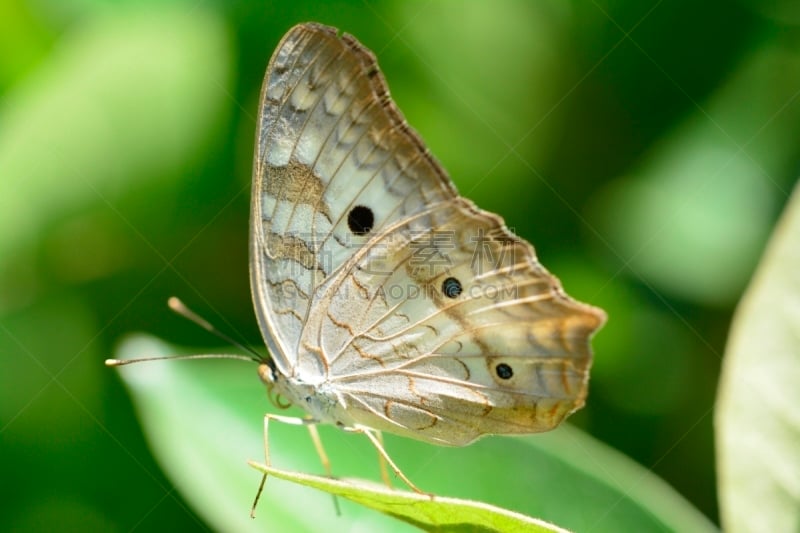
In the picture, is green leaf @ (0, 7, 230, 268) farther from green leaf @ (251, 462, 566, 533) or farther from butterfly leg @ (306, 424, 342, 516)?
green leaf @ (251, 462, 566, 533)

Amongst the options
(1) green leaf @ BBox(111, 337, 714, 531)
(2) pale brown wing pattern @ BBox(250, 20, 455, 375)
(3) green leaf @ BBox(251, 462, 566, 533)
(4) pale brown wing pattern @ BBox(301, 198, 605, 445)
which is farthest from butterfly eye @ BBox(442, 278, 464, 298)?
(3) green leaf @ BBox(251, 462, 566, 533)

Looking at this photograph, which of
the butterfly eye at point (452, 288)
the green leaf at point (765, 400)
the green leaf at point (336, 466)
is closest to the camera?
the green leaf at point (765, 400)

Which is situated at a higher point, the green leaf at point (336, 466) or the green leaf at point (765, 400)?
the green leaf at point (765, 400)

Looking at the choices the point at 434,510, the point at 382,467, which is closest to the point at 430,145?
the point at 382,467

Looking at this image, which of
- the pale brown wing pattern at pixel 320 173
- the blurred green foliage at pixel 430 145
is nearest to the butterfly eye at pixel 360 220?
the pale brown wing pattern at pixel 320 173

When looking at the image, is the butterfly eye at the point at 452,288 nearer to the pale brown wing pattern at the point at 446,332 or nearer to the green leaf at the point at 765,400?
the pale brown wing pattern at the point at 446,332

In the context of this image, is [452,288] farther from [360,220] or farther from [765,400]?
[765,400]
